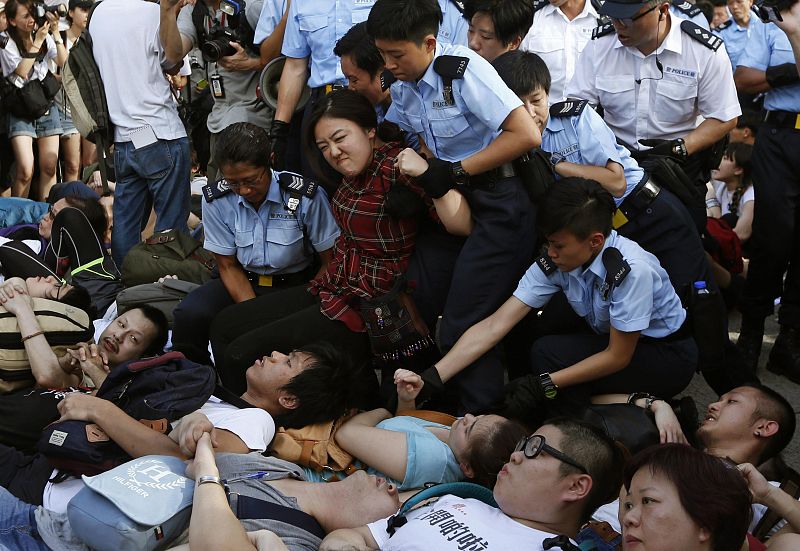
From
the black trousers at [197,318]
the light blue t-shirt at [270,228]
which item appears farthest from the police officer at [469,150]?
the black trousers at [197,318]

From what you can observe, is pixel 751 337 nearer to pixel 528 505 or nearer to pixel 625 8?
pixel 625 8

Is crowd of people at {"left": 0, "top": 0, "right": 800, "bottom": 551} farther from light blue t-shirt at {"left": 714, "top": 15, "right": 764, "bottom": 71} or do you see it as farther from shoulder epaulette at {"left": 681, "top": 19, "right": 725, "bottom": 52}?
light blue t-shirt at {"left": 714, "top": 15, "right": 764, "bottom": 71}

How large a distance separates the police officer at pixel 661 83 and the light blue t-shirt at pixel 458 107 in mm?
712

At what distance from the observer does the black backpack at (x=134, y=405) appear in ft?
8.24

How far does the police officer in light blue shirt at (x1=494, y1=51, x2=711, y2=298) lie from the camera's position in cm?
299

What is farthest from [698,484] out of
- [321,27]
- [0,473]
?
[321,27]

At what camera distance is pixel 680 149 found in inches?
132

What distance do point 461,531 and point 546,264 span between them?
103 centimetres

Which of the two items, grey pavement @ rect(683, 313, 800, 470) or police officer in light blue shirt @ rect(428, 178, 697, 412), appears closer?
police officer in light blue shirt @ rect(428, 178, 697, 412)

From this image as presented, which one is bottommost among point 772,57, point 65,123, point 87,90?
point 65,123

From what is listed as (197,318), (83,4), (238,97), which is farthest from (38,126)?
(197,318)

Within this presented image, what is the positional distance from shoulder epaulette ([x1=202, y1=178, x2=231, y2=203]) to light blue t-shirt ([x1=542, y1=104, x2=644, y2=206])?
1209 millimetres

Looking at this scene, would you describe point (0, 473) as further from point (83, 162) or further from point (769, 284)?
point (83, 162)

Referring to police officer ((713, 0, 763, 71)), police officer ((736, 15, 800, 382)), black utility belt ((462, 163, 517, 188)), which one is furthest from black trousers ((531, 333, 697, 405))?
police officer ((713, 0, 763, 71))
